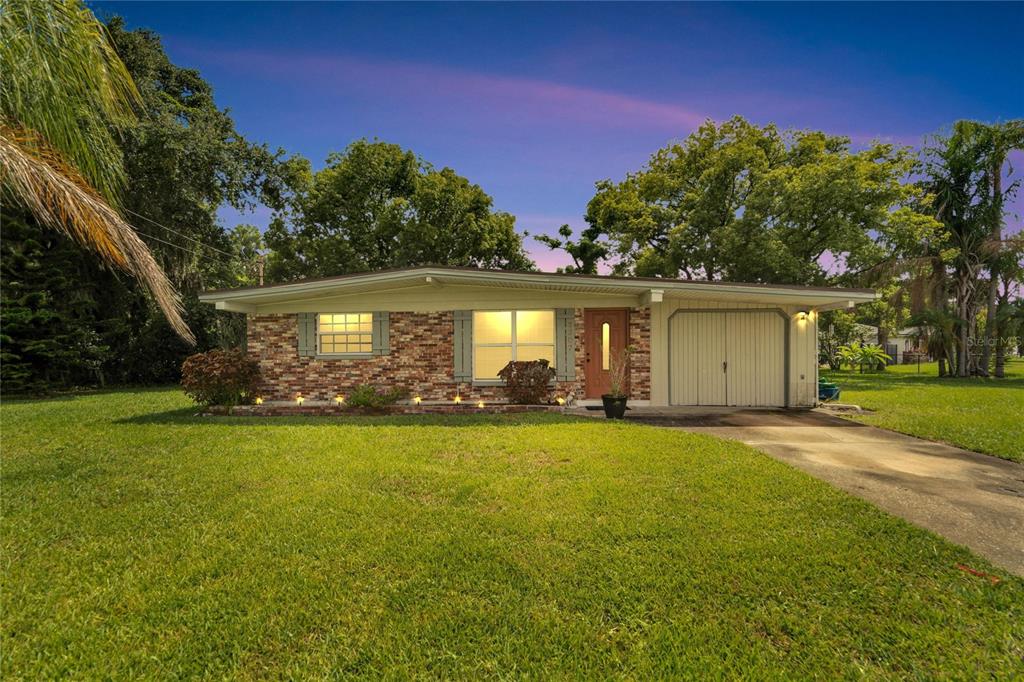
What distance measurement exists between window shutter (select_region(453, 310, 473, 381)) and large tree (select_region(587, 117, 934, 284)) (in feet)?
39.0

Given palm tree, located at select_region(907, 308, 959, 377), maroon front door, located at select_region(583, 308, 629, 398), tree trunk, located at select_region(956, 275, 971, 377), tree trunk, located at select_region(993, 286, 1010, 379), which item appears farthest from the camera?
tree trunk, located at select_region(956, 275, 971, 377)

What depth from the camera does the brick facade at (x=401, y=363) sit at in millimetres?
9711

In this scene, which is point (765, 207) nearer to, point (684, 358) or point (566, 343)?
point (684, 358)

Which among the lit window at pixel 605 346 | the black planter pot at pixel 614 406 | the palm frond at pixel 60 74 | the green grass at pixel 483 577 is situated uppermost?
the palm frond at pixel 60 74

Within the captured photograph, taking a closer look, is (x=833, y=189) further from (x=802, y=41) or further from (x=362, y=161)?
(x=362, y=161)

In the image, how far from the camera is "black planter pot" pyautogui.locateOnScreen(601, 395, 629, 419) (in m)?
8.08

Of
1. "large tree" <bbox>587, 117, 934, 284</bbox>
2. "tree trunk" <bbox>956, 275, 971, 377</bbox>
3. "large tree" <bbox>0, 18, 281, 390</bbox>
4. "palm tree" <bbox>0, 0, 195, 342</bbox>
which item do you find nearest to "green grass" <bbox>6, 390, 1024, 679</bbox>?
"palm tree" <bbox>0, 0, 195, 342</bbox>

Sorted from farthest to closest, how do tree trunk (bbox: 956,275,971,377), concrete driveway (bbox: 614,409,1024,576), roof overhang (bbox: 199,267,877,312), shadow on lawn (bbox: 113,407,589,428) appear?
tree trunk (bbox: 956,275,971,377), roof overhang (bbox: 199,267,877,312), shadow on lawn (bbox: 113,407,589,428), concrete driveway (bbox: 614,409,1024,576)

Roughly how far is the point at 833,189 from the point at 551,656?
742 inches

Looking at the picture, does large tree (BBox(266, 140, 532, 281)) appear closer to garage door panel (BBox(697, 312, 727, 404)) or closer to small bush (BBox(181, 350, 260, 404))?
small bush (BBox(181, 350, 260, 404))

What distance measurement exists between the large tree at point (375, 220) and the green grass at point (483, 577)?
16.8m

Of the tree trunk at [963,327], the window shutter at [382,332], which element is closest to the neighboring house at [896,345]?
the tree trunk at [963,327]

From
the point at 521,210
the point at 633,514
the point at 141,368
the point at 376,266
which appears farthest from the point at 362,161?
the point at 633,514

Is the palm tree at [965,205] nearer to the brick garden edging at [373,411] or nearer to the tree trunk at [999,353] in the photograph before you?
the tree trunk at [999,353]
